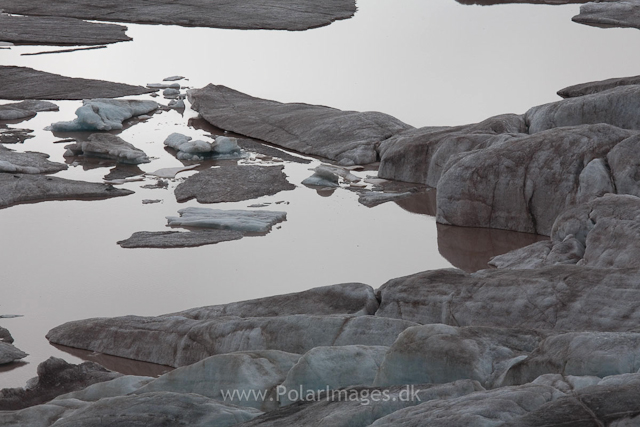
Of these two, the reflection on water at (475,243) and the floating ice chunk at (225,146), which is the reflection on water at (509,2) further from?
the reflection on water at (475,243)

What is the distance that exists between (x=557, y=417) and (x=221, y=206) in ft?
23.1

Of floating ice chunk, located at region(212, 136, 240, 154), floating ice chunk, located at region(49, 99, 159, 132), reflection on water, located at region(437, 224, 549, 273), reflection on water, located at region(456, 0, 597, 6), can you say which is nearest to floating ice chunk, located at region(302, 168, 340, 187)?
floating ice chunk, located at region(212, 136, 240, 154)

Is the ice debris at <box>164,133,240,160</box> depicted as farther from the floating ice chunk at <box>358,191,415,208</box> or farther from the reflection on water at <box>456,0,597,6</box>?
the reflection on water at <box>456,0,597,6</box>

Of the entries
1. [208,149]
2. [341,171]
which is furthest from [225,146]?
[341,171]

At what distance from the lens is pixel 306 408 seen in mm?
4270

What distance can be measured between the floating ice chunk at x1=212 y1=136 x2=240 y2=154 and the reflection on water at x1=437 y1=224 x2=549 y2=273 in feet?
12.5

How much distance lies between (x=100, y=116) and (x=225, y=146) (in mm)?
2644

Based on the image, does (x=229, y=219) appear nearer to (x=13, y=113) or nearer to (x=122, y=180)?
(x=122, y=180)

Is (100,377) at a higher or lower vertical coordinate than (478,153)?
lower

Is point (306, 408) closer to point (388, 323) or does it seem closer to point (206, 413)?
point (206, 413)

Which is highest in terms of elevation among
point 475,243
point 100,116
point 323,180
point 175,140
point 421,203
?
point 100,116

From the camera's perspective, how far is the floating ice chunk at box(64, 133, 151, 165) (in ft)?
39.5

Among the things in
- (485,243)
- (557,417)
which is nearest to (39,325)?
(485,243)

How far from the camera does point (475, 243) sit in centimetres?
902
